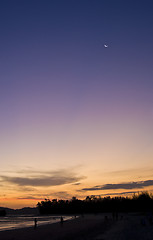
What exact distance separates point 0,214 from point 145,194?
98.4 meters

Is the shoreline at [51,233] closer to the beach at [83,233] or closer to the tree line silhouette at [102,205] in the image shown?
the beach at [83,233]

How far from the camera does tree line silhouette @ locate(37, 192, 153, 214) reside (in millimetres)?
120238

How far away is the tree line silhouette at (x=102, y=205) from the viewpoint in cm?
12024

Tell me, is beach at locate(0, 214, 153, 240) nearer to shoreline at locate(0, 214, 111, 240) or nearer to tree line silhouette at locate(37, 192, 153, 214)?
shoreline at locate(0, 214, 111, 240)

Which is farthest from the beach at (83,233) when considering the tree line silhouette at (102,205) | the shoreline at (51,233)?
the tree line silhouette at (102,205)

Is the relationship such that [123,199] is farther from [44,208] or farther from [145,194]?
[44,208]

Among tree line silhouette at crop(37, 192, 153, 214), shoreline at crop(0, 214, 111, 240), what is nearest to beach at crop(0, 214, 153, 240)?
shoreline at crop(0, 214, 111, 240)

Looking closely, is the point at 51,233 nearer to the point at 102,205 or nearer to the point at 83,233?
the point at 83,233

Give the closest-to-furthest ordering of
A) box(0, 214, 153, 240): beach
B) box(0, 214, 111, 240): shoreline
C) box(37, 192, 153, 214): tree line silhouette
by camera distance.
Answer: box(0, 214, 153, 240): beach → box(0, 214, 111, 240): shoreline → box(37, 192, 153, 214): tree line silhouette

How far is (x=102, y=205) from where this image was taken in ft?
454

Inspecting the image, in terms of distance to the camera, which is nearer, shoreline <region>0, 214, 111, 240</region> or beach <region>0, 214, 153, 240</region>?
beach <region>0, 214, 153, 240</region>

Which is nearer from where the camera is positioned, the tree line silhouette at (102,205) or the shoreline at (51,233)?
the shoreline at (51,233)

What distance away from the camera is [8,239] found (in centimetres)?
2812

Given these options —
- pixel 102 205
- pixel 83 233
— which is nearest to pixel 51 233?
pixel 83 233
